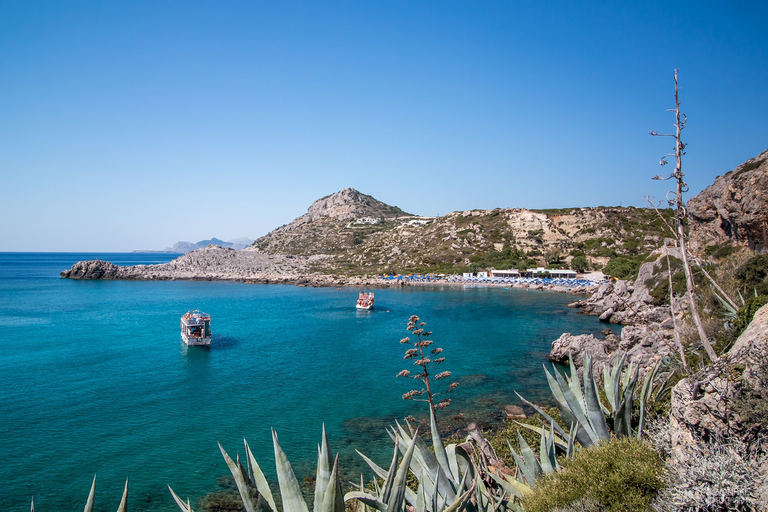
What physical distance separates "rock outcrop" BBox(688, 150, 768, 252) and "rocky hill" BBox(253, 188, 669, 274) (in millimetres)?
40622

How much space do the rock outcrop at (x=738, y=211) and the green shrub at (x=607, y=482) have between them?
13.7 metres

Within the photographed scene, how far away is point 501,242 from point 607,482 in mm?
83221

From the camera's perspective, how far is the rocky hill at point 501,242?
2982 inches

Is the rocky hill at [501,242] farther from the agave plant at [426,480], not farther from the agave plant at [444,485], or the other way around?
the agave plant at [426,480]

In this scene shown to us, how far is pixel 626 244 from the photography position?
2876 inches

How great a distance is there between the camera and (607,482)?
16.6 feet

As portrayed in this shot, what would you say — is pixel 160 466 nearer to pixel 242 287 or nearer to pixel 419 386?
pixel 419 386

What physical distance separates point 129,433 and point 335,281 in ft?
191

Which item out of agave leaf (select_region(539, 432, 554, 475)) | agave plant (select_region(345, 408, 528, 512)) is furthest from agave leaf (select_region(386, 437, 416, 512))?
agave leaf (select_region(539, 432, 554, 475))

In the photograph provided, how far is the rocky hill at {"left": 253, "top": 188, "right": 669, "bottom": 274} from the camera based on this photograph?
249ft

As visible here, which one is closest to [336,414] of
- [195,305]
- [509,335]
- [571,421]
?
[571,421]

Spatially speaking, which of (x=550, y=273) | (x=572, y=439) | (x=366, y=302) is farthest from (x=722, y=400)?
(x=550, y=273)

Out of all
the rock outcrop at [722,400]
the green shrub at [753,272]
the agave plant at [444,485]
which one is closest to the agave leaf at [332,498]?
the agave plant at [444,485]

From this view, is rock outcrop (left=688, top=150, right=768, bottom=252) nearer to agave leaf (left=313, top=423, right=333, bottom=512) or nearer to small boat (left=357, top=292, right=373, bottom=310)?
agave leaf (left=313, top=423, right=333, bottom=512)
